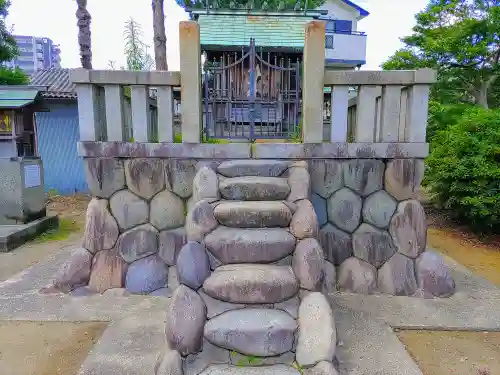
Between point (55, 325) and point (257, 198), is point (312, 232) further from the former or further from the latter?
point (55, 325)

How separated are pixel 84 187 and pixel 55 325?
9.53 metres

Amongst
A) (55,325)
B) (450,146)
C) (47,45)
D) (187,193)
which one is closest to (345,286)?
(187,193)

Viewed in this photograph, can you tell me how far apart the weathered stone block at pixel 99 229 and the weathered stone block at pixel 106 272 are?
11 centimetres

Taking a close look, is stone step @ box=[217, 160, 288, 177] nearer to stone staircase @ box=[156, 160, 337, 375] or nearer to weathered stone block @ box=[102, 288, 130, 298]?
stone staircase @ box=[156, 160, 337, 375]

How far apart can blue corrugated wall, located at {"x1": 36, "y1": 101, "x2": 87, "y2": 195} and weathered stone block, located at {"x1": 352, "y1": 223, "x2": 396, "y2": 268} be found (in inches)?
404

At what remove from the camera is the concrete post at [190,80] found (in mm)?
3961

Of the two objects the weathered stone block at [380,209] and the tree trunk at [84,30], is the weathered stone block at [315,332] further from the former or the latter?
the tree trunk at [84,30]

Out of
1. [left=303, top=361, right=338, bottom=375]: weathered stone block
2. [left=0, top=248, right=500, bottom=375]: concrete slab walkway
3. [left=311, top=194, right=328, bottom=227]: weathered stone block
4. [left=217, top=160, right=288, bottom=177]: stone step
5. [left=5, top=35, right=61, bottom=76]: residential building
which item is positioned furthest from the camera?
[left=5, top=35, right=61, bottom=76]: residential building

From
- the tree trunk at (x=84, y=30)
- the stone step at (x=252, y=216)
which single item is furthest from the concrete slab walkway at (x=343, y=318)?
the tree trunk at (x=84, y=30)

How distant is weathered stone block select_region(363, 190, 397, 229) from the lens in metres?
4.18

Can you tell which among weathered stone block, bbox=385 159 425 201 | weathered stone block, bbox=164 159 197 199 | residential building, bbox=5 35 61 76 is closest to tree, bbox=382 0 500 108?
weathered stone block, bbox=385 159 425 201

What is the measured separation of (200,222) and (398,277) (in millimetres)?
2256

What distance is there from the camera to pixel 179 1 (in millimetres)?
15664

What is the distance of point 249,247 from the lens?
2992 millimetres
